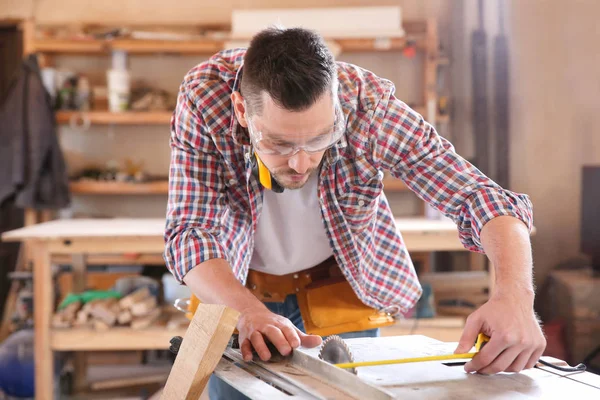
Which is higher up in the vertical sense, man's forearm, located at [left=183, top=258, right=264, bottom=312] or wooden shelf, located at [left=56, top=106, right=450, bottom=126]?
wooden shelf, located at [left=56, top=106, right=450, bottom=126]

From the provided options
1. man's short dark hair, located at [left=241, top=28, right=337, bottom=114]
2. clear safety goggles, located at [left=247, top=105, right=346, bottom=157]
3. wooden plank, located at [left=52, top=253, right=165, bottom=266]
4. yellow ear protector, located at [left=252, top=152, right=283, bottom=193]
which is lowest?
wooden plank, located at [left=52, top=253, right=165, bottom=266]

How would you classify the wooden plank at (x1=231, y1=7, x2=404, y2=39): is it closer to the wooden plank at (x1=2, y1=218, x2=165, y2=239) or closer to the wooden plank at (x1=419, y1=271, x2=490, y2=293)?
the wooden plank at (x1=2, y1=218, x2=165, y2=239)

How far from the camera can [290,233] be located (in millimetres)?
1721

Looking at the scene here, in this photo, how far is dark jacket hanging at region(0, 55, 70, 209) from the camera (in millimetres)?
4086

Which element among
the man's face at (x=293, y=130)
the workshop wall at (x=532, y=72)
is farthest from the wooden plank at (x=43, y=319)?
the man's face at (x=293, y=130)

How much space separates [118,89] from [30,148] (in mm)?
631

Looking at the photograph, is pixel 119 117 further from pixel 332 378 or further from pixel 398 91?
pixel 332 378

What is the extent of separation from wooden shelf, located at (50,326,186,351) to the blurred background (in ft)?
2.96

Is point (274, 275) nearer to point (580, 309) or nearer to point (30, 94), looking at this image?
point (580, 309)

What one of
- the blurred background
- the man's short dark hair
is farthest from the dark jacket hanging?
the man's short dark hair

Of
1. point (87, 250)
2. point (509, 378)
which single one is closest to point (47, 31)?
point (87, 250)

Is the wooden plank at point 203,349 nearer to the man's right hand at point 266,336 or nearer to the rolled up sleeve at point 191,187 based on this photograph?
the man's right hand at point 266,336

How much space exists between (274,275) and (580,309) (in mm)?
2575

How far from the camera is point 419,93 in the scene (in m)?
4.38
